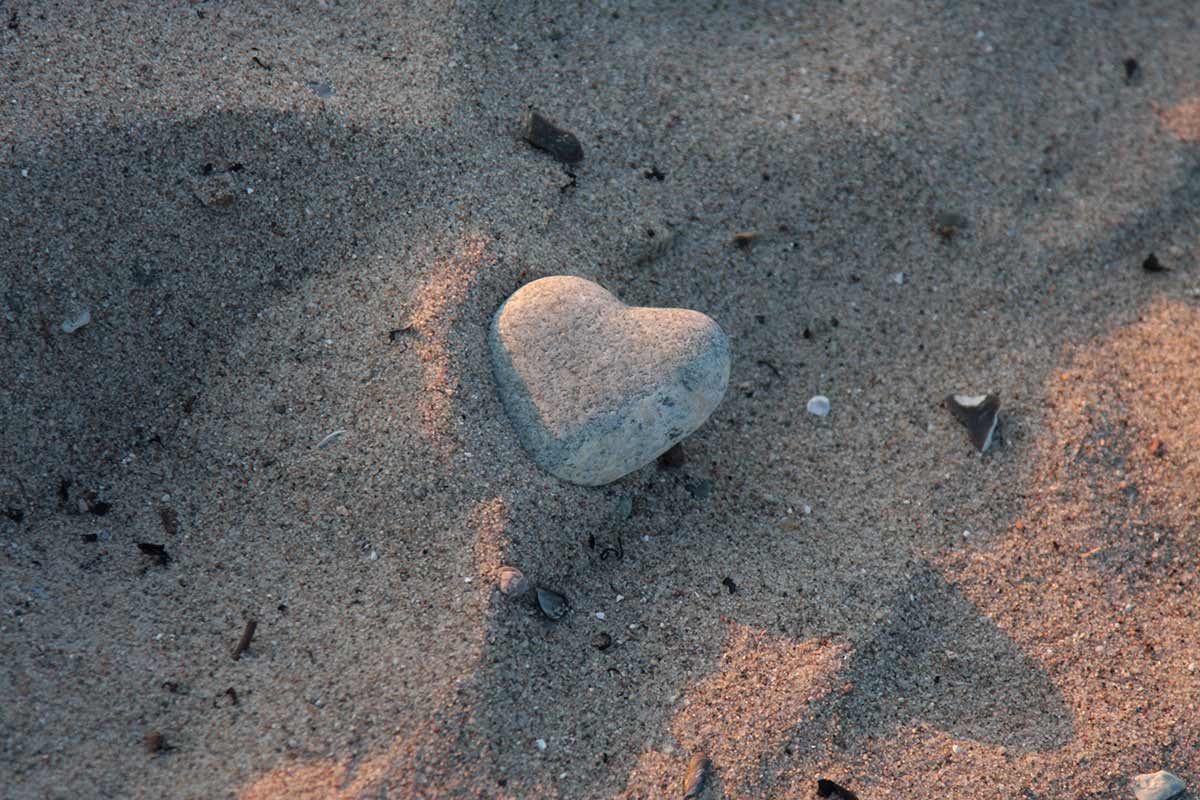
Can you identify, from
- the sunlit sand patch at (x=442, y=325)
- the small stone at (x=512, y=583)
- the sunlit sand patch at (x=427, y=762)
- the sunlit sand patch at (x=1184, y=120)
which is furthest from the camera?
the sunlit sand patch at (x=1184, y=120)

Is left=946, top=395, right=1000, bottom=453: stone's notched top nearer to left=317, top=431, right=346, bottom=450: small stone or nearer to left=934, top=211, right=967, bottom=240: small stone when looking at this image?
left=934, top=211, right=967, bottom=240: small stone

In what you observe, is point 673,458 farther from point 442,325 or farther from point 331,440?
point 331,440

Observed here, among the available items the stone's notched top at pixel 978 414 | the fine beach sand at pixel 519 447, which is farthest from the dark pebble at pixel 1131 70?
the stone's notched top at pixel 978 414

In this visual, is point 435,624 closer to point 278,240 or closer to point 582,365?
point 582,365

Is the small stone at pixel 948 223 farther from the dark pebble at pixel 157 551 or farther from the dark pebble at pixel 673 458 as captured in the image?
the dark pebble at pixel 157 551

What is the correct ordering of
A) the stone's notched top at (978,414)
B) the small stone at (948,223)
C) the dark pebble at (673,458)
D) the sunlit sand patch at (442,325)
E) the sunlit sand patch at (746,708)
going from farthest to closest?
the small stone at (948,223), the stone's notched top at (978,414), the dark pebble at (673,458), the sunlit sand patch at (442,325), the sunlit sand patch at (746,708)

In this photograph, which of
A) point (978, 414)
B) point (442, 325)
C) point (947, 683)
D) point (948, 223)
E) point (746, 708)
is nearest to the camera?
point (746, 708)

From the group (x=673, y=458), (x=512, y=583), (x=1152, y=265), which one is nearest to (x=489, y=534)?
(x=512, y=583)
